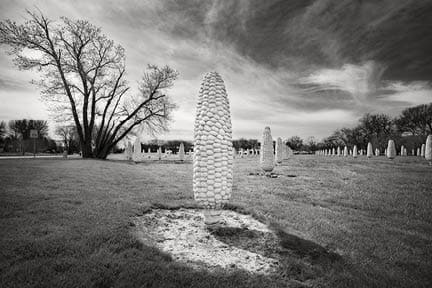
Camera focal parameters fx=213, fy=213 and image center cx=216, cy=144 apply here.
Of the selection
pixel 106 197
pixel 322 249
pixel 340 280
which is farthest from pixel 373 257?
pixel 106 197

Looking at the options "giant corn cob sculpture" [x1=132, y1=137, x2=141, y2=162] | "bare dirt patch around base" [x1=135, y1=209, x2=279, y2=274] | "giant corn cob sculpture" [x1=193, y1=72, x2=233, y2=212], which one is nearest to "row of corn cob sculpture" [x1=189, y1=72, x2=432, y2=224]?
"giant corn cob sculpture" [x1=193, y1=72, x2=233, y2=212]

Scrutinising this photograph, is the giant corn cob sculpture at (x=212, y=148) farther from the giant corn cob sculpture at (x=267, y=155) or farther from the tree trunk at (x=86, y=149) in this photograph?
the tree trunk at (x=86, y=149)

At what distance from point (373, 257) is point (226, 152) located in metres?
2.71

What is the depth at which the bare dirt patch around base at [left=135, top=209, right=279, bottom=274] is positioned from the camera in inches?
115

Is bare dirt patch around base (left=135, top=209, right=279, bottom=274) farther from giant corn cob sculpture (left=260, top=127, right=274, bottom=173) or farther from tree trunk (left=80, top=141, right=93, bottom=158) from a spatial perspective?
tree trunk (left=80, top=141, right=93, bottom=158)

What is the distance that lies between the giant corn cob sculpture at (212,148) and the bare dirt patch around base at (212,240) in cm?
43

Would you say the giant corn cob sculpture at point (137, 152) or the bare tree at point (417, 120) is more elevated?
the bare tree at point (417, 120)

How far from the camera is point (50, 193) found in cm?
570

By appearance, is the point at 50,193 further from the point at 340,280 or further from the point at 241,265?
the point at 340,280

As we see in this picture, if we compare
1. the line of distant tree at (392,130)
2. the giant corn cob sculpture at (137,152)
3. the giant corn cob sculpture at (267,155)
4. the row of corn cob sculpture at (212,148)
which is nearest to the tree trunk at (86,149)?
the giant corn cob sculpture at (137,152)

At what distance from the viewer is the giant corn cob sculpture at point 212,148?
3.62m

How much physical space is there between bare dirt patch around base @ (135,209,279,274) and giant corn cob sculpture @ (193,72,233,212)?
0.43 metres

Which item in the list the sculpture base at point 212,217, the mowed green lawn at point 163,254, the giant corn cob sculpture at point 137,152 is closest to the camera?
the mowed green lawn at point 163,254

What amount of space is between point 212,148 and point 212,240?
157 centimetres
